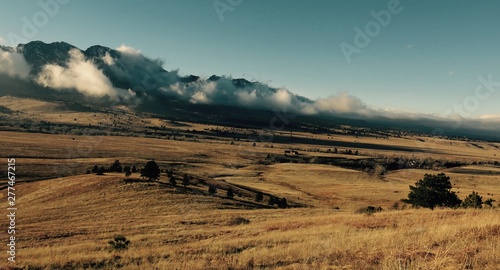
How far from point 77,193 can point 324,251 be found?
52.1 metres

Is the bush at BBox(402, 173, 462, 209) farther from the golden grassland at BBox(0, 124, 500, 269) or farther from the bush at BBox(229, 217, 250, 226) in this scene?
the bush at BBox(229, 217, 250, 226)

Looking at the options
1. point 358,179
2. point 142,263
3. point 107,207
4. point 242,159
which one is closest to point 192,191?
point 107,207

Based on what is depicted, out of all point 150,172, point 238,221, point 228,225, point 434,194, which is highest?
point 434,194

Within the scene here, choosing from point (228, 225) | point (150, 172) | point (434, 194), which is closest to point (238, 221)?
point (228, 225)

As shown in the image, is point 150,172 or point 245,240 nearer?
point 245,240

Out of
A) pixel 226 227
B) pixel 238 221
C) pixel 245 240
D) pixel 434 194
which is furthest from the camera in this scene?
pixel 434 194

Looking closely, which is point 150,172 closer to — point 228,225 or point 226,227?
point 228,225

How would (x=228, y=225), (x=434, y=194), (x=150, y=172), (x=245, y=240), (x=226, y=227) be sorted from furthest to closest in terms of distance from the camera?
(x=150, y=172), (x=434, y=194), (x=228, y=225), (x=226, y=227), (x=245, y=240)

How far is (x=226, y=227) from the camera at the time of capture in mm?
32562

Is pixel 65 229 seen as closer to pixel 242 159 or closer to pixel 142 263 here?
pixel 142 263

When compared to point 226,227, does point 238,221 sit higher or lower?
lower

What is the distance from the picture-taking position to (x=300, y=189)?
9862 centimetres

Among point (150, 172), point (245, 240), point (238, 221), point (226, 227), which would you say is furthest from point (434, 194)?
point (150, 172)

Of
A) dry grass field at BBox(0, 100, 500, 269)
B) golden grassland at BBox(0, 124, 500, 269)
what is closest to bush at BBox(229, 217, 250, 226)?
dry grass field at BBox(0, 100, 500, 269)
